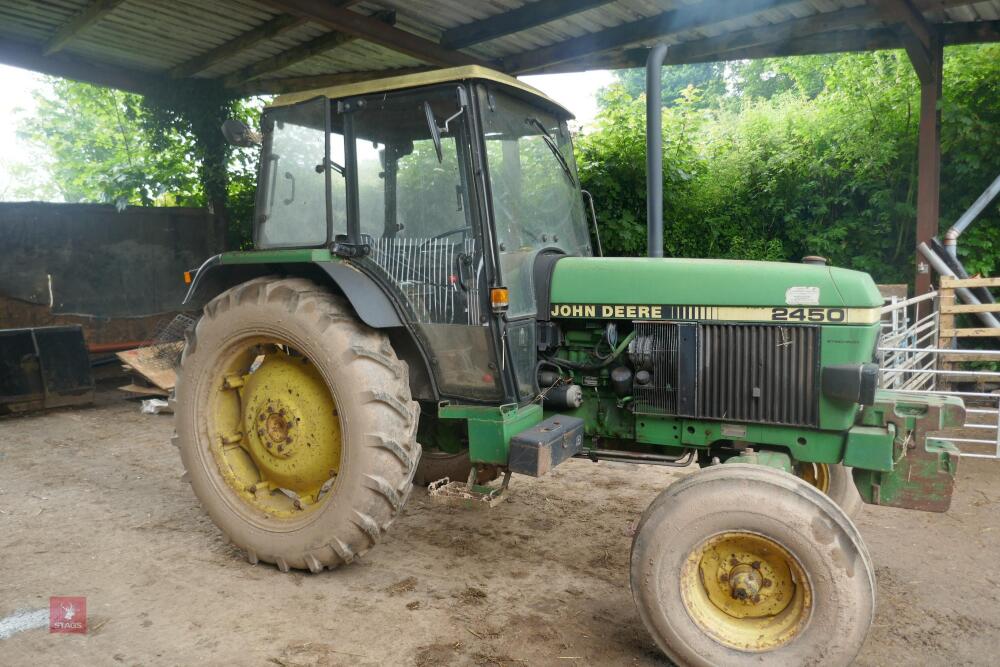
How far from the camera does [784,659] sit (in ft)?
7.93

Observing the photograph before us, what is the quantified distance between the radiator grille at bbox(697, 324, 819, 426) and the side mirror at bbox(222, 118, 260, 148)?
2.44 m

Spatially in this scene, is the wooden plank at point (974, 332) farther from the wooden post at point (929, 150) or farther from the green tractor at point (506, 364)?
the green tractor at point (506, 364)

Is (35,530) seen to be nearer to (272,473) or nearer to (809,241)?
(272,473)

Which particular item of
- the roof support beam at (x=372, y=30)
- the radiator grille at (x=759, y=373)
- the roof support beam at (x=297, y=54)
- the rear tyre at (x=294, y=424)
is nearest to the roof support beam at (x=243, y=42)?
the roof support beam at (x=372, y=30)

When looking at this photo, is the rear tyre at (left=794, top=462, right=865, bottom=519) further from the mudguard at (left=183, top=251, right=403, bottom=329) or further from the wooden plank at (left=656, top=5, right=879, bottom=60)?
the wooden plank at (left=656, top=5, right=879, bottom=60)

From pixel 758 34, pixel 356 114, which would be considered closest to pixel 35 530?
pixel 356 114

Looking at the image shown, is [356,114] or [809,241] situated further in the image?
[809,241]

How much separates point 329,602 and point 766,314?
7.30ft

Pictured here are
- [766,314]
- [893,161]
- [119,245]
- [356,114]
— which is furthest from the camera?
[119,245]

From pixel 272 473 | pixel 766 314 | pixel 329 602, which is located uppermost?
pixel 766 314

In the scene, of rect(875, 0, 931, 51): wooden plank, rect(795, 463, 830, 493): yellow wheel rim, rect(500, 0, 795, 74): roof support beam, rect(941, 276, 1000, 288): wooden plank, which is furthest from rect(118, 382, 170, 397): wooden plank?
rect(941, 276, 1000, 288): wooden plank

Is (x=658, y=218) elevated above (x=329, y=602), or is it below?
above

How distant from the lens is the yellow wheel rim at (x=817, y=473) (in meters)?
3.56

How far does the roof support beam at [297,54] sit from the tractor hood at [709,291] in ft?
13.8
